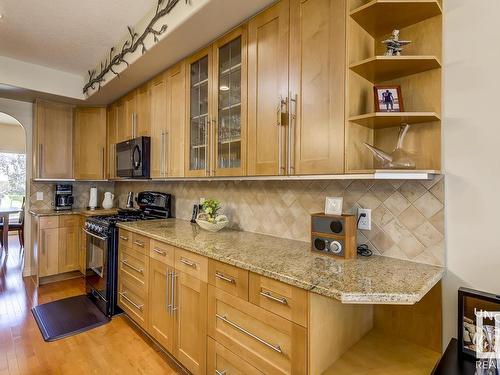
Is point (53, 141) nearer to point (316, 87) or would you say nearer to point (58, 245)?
point (58, 245)

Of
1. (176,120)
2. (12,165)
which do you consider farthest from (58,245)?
(12,165)

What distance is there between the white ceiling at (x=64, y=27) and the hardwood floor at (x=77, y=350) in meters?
2.61

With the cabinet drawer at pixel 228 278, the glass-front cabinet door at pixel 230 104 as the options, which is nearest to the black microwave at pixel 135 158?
the glass-front cabinet door at pixel 230 104

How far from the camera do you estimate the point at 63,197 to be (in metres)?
4.00

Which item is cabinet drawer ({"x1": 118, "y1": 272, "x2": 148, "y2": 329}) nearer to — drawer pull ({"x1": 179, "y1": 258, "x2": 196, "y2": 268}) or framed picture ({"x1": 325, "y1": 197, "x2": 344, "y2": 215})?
drawer pull ({"x1": 179, "y1": 258, "x2": 196, "y2": 268})

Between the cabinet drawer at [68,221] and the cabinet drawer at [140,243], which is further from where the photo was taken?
the cabinet drawer at [68,221]

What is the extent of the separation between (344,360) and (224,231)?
1.29 m

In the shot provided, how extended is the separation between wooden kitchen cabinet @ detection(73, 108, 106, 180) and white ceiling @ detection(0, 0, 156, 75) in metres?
0.83

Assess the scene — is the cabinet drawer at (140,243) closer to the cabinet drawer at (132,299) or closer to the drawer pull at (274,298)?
the cabinet drawer at (132,299)

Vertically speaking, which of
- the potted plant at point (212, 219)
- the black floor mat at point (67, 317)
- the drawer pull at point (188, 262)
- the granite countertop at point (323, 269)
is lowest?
the black floor mat at point (67, 317)

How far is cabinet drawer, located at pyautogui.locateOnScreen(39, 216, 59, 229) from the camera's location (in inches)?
138

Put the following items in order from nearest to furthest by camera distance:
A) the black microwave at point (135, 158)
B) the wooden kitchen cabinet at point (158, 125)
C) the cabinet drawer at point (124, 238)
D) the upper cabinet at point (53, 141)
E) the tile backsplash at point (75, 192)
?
1. the cabinet drawer at point (124, 238)
2. the wooden kitchen cabinet at point (158, 125)
3. the black microwave at point (135, 158)
4. the upper cabinet at point (53, 141)
5. the tile backsplash at point (75, 192)

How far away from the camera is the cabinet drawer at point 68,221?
3.66m

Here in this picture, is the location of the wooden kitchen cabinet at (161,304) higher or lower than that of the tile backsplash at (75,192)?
lower
